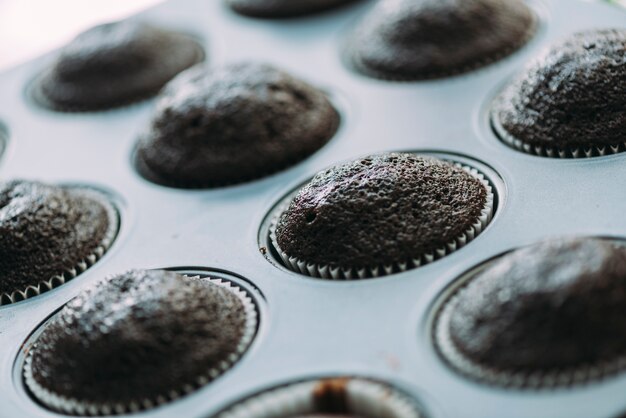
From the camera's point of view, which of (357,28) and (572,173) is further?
(357,28)

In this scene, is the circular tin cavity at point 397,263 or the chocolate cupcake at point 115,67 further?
the chocolate cupcake at point 115,67

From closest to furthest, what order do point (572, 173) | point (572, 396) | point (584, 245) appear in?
point (572, 396) < point (584, 245) < point (572, 173)

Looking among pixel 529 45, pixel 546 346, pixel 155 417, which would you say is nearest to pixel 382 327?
pixel 546 346

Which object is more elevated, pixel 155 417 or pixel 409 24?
pixel 409 24

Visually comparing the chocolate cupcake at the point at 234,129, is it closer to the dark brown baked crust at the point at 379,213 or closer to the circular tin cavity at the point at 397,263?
the circular tin cavity at the point at 397,263

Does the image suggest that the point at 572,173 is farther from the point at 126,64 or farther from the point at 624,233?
the point at 126,64

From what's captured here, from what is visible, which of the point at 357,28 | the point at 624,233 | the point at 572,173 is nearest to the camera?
the point at 624,233

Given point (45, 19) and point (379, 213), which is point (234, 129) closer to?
point (379, 213)

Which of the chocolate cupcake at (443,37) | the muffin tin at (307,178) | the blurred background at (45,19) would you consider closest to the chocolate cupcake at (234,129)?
the muffin tin at (307,178)
